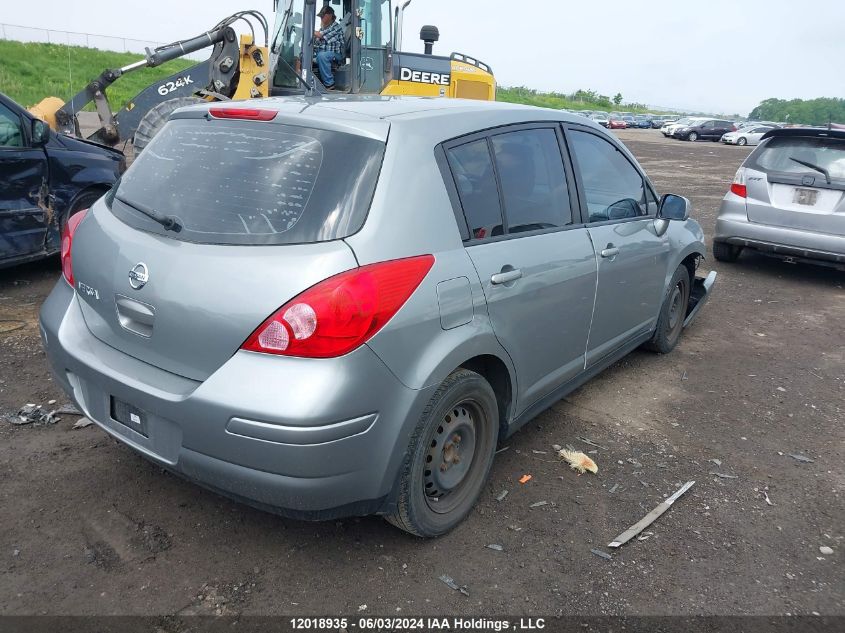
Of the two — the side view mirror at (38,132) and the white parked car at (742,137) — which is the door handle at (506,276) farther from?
the white parked car at (742,137)

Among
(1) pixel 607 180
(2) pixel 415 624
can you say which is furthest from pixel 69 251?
(1) pixel 607 180

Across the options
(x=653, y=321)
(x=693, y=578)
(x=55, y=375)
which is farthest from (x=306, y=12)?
(x=693, y=578)

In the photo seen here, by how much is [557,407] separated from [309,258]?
252cm

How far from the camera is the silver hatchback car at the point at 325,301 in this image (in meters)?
2.42

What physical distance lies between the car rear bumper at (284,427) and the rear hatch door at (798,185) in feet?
21.0

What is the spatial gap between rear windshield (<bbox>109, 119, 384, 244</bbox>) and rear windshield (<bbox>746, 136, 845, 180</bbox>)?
6.51 m

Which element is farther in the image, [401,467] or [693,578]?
[693,578]

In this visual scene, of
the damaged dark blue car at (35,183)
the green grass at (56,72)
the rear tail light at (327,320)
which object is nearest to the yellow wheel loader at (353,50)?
the damaged dark blue car at (35,183)

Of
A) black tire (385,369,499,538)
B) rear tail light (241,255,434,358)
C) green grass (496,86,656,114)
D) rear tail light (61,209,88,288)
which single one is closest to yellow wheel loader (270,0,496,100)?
rear tail light (61,209,88,288)

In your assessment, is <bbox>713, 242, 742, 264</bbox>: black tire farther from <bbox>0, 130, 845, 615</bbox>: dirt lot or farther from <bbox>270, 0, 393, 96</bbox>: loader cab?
<bbox>270, 0, 393, 96</bbox>: loader cab

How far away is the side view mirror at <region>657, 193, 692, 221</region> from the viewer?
4688 millimetres

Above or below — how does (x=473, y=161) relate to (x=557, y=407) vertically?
above

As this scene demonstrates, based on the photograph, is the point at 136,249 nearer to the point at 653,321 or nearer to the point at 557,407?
the point at 557,407

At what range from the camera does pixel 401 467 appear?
269 centimetres
